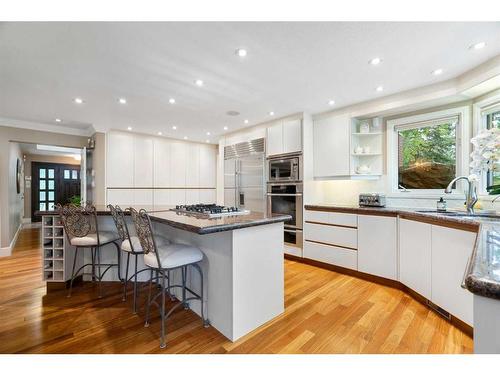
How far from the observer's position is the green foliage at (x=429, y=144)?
2.97 meters

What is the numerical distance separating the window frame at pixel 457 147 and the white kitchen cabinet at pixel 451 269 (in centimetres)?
119

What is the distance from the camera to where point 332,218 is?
10.8 feet

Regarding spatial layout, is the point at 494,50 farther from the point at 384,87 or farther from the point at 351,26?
the point at 351,26

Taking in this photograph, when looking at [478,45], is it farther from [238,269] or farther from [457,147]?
[238,269]

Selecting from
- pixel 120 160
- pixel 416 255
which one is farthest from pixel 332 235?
pixel 120 160

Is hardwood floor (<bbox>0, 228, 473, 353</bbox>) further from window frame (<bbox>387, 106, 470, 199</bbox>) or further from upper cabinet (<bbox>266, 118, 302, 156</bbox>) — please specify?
upper cabinet (<bbox>266, 118, 302, 156</bbox>)

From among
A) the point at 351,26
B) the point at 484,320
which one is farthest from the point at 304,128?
the point at 484,320

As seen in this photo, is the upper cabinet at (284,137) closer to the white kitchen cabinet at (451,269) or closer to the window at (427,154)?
the window at (427,154)

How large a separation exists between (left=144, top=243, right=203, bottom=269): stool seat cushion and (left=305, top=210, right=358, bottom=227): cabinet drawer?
2.05 meters

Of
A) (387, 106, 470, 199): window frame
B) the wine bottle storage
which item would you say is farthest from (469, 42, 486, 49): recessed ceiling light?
the wine bottle storage

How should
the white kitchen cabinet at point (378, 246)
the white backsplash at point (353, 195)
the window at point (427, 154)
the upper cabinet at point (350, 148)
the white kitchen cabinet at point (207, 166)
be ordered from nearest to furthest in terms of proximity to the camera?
the white kitchen cabinet at point (378, 246)
the window at point (427, 154)
the white backsplash at point (353, 195)
the upper cabinet at point (350, 148)
the white kitchen cabinet at point (207, 166)

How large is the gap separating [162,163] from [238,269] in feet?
14.0

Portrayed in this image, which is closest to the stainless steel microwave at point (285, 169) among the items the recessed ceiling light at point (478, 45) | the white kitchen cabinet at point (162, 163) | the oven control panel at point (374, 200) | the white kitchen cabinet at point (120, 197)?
the oven control panel at point (374, 200)
